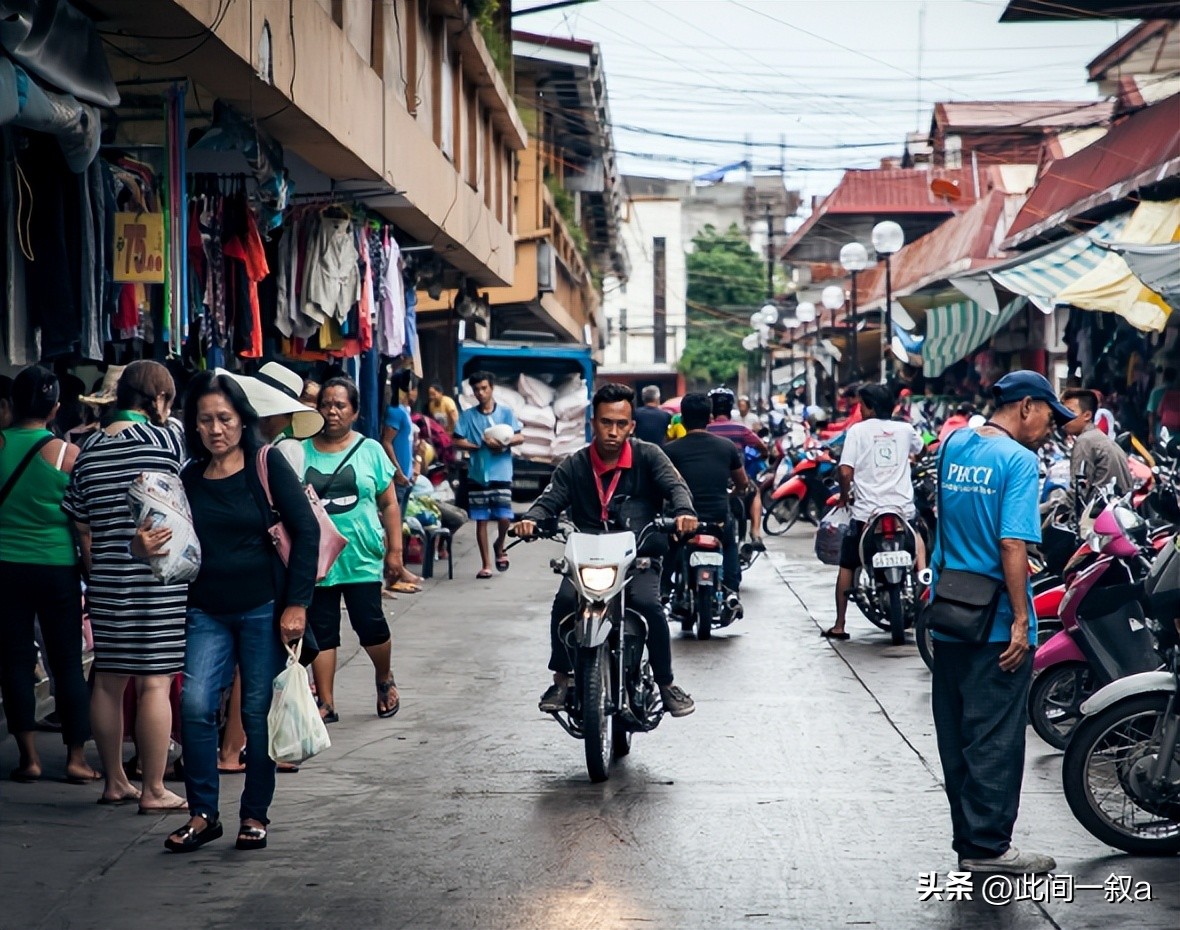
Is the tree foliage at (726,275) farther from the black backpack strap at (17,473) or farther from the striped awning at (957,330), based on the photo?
the black backpack strap at (17,473)

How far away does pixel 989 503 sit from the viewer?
6164mm

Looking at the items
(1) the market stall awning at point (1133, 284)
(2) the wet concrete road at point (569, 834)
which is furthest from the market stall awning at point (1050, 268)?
(2) the wet concrete road at point (569, 834)

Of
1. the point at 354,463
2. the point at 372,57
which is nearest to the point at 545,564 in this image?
the point at 372,57

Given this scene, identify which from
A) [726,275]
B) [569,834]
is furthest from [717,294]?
[569,834]

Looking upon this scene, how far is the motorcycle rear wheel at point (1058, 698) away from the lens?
8461 millimetres

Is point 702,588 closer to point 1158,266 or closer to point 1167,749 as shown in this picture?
point 1158,266

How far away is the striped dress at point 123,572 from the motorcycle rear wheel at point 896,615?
6.68 m

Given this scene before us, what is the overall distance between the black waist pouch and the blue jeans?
2.56 metres

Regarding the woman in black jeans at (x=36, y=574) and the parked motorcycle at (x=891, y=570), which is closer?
the woman in black jeans at (x=36, y=574)

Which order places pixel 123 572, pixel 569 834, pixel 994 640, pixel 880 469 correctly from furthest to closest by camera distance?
1. pixel 880 469
2. pixel 123 572
3. pixel 569 834
4. pixel 994 640

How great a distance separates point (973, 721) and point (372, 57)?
11.7 meters

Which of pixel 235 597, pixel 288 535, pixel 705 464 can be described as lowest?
pixel 235 597

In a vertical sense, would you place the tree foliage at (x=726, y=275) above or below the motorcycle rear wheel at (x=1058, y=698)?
above

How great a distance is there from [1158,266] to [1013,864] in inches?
361
